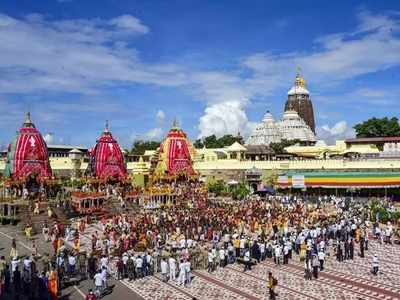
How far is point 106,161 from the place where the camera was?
39875mm

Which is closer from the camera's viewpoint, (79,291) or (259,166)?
(79,291)

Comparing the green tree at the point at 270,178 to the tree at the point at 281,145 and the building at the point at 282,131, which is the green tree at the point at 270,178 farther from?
the building at the point at 282,131

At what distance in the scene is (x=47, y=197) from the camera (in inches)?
1282

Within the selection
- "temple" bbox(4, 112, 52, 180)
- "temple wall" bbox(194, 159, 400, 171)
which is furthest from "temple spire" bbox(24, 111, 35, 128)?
"temple wall" bbox(194, 159, 400, 171)

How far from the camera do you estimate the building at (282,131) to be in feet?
227

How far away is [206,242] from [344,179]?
1970 cm

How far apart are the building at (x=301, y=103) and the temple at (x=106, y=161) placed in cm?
4305

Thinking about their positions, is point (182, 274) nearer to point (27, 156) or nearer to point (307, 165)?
point (27, 156)

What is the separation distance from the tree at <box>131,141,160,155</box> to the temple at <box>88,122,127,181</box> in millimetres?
36422

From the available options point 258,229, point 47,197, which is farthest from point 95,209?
point 258,229

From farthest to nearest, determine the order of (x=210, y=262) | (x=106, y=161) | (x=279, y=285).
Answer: (x=106, y=161)
(x=210, y=262)
(x=279, y=285)

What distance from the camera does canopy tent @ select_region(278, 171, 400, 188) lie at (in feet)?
121

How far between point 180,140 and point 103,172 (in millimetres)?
9405

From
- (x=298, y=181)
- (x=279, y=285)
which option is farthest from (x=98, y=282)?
(x=298, y=181)
